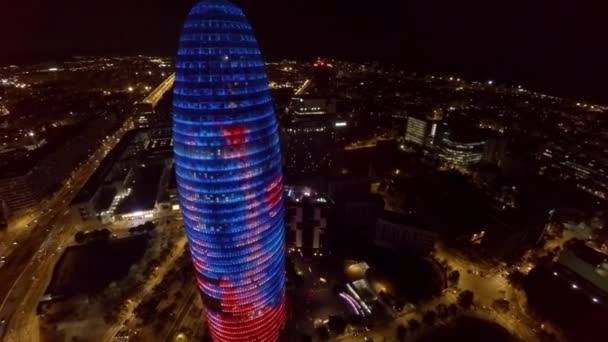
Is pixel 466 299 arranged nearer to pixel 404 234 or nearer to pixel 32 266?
pixel 404 234

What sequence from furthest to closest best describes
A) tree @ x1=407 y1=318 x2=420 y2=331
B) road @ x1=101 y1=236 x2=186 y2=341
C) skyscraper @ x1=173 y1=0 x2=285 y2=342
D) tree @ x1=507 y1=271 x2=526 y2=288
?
tree @ x1=507 y1=271 x2=526 y2=288 < tree @ x1=407 y1=318 x2=420 y2=331 < road @ x1=101 y1=236 x2=186 y2=341 < skyscraper @ x1=173 y1=0 x2=285 y2=342

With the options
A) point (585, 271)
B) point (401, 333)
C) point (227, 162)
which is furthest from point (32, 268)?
point (585, 271)

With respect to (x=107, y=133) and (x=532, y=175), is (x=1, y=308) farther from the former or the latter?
(x=532, y=175)

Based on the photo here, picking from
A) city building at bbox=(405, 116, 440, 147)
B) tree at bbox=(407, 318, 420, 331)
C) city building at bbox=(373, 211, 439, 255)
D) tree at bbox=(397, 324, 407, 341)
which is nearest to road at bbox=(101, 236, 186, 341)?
tree at bbox=(397, 324, 407, 341)

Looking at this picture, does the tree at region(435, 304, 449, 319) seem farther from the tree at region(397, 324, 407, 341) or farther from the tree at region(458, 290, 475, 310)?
the tree at region(397, 324, 407, 341)

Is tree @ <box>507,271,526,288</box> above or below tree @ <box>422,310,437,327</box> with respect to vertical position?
above

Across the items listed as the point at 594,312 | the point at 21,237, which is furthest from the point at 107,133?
the point at 594,312

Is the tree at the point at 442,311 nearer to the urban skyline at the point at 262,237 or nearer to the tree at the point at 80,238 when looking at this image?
the urban skyline at the point at 262,237
